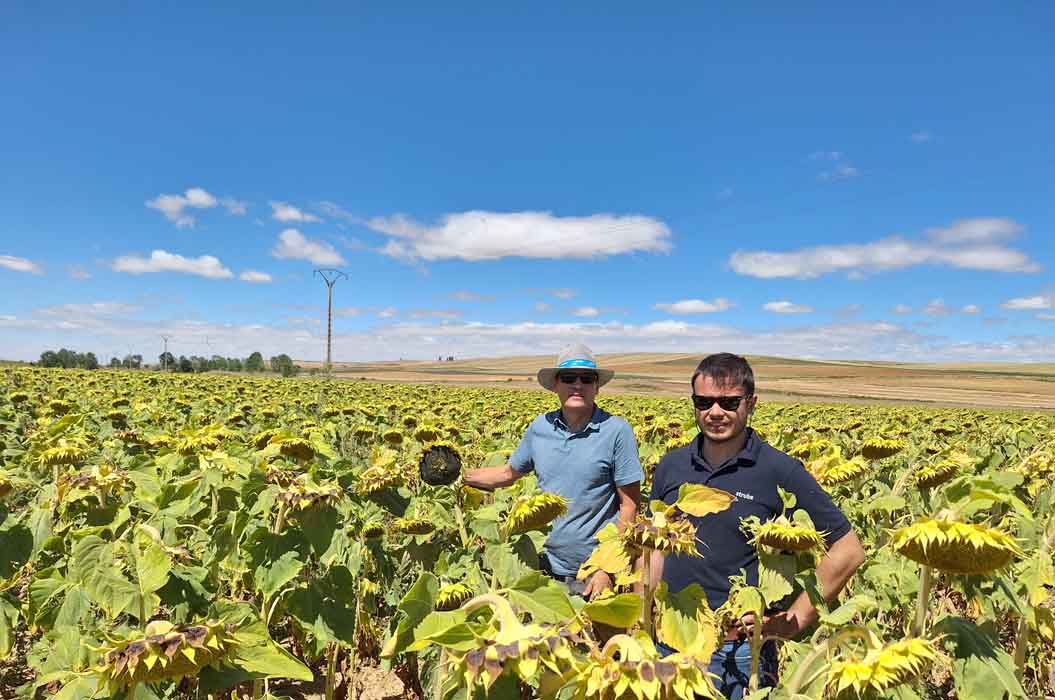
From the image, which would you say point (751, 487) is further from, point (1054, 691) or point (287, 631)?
point (287, 631)

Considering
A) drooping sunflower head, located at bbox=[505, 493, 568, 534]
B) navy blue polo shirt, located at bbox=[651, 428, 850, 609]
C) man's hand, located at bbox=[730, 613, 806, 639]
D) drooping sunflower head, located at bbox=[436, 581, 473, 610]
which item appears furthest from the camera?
navy blue polo shirt, located at bbox=[651, 428, 850, 609]

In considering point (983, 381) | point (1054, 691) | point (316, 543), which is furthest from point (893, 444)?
point (983, 381)

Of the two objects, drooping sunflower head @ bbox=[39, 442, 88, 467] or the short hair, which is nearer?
the short hair

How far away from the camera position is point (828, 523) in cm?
243

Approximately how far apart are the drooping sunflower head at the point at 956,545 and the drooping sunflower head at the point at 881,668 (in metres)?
0.20

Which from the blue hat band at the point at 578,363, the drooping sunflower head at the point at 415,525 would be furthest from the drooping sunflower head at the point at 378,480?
the blue hat band at the point at 578,363

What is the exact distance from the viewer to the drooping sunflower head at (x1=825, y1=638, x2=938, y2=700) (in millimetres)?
1291

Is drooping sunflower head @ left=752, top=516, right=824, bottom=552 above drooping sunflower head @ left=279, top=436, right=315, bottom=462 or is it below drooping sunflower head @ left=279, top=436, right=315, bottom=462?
below

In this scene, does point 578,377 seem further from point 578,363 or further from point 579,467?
point 579,467

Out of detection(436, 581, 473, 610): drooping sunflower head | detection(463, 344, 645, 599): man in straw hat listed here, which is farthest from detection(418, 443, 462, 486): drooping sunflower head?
detection(436, 581, 473, 610): drooping sunflower head

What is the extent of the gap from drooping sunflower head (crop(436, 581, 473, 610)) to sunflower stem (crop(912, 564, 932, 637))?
141 cm

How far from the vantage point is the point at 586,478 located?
3787 mm

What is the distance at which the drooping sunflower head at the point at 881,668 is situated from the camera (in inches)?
50.8

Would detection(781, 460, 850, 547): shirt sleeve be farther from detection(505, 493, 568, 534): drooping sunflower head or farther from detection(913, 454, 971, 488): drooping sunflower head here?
detection(913, 454, 971, 488): drooping sunflower head
